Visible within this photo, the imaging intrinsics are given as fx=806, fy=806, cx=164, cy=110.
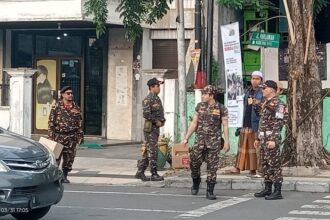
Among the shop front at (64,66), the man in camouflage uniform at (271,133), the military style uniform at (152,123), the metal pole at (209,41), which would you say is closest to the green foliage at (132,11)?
the metal pole at (209,41)

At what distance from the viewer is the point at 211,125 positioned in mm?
12500

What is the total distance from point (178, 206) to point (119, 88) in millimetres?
11875

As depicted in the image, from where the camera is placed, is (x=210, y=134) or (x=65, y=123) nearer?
(x=210, y=134)

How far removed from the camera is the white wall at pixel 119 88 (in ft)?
76.2

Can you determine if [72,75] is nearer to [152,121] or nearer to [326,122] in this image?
[326,122]

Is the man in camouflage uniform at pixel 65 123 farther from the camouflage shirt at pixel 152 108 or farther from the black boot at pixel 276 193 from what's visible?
the black boot at pixel 276 193

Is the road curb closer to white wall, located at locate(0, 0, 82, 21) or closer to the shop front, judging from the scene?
white wall, located at locate(0, 0, 82, 21)

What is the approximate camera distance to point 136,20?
57.4 ft

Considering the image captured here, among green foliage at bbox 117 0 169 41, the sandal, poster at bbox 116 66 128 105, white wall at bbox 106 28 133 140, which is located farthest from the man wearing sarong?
poster at bbox 116 66 128 105

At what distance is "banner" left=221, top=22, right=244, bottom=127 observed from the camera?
16.9 metres

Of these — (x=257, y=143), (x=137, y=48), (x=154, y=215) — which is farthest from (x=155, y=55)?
(x=154, y=215)

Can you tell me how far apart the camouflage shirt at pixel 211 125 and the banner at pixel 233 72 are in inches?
174

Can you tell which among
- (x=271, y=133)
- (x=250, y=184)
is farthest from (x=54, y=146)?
(x=271, y=133)

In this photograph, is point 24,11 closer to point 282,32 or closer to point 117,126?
point 117,126
